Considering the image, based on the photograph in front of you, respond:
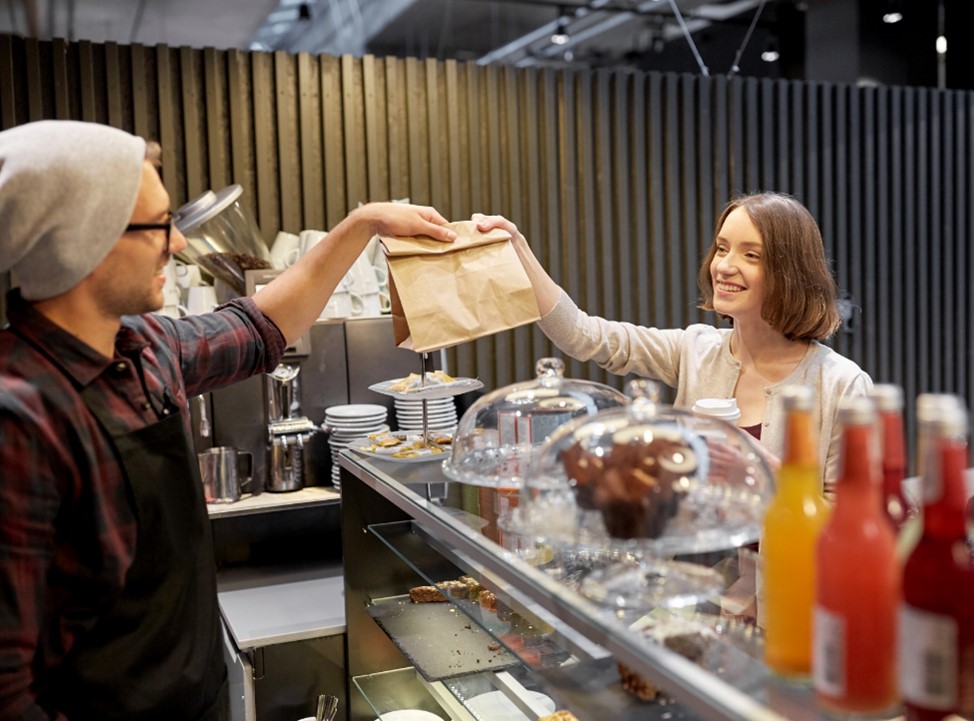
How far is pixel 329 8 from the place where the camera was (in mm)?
5160

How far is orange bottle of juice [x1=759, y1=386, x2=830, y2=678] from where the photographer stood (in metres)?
0.86

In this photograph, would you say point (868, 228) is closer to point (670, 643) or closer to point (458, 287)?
point (458, 287)

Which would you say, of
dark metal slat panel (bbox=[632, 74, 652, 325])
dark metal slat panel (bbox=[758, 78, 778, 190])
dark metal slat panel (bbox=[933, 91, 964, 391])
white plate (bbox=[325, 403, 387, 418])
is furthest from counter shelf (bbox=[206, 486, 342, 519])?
dark metal slat panel (bbox=[933, 91, 964, 391])

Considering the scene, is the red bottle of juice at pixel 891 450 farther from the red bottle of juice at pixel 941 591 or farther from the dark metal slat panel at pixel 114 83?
the dark metal slat panel at pixel 114 83

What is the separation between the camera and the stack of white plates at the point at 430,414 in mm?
3463

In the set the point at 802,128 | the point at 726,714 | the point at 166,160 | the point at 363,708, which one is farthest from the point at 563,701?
the point at 802,128

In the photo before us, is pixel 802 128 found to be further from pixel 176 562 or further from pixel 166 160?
pixel 176 562

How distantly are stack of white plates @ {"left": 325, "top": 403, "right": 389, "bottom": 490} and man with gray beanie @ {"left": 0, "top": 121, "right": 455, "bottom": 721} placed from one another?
1.71 m

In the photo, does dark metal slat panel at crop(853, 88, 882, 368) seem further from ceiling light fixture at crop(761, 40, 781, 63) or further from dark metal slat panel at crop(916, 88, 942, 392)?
ceiling light fixture at crop(761, 40, 781, 63)

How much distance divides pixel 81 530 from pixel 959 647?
3.64 ft

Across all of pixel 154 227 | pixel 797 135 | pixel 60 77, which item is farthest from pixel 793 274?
pixel 797 135

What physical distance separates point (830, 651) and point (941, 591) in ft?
0.34

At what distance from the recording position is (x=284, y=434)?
3377mm

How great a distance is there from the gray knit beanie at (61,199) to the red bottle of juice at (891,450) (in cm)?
100
